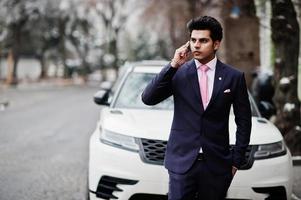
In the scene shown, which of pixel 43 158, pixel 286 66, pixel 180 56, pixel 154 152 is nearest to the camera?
pixel 180 56

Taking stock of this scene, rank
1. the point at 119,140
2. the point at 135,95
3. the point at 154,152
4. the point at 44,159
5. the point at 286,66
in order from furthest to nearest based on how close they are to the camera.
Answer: the point at 286,66
the point at 44,159
the point at 135,95
the point at 119,140
the point at 154,152

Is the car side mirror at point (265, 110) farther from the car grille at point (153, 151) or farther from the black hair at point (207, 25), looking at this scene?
the black hair at point (207, 25)

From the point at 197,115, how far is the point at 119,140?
211 cm

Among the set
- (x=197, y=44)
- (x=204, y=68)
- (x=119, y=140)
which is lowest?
(x=119, y=140)

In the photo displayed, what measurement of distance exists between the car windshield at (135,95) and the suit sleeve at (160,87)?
295 cm

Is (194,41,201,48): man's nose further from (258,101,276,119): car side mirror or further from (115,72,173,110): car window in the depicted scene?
(258,101,276,119): car side mirror

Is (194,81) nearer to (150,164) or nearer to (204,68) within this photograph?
(204,68)

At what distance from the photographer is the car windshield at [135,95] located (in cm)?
652

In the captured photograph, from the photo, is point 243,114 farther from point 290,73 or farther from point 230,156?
point 290,73

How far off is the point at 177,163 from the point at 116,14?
169 feet

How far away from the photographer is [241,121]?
3.57 metres

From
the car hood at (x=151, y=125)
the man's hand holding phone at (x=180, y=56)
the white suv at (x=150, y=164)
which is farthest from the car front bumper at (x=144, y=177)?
the man's hand holding phone at (x=180, y=56)

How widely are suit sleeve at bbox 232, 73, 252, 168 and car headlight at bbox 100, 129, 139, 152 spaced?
1799mm

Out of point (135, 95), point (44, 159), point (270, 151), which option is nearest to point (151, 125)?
point (270, 151)
